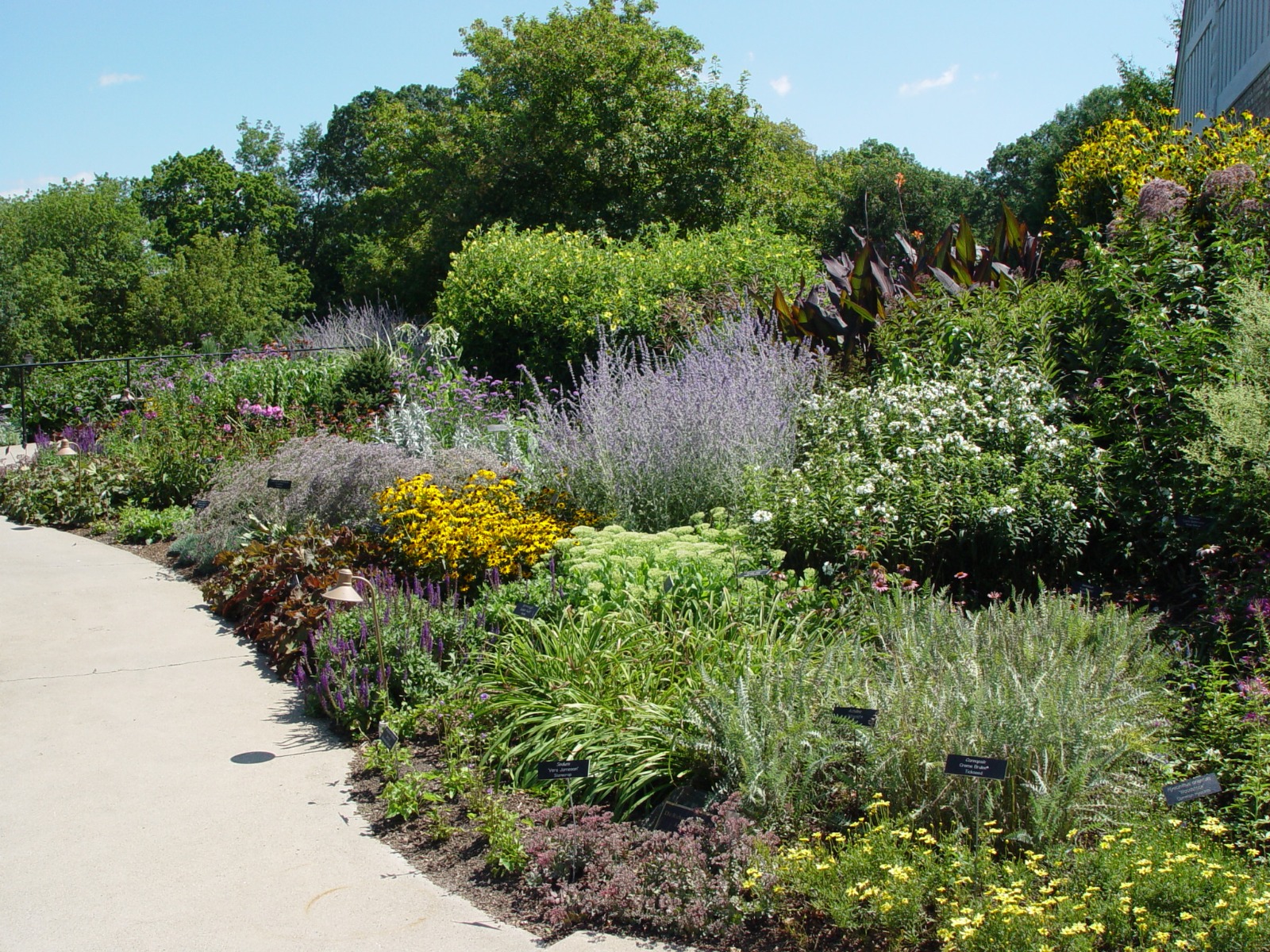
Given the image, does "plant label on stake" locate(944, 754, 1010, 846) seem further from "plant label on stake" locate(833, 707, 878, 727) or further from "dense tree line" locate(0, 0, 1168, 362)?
"dense tree line" locate(0, 0, 1168, 362)

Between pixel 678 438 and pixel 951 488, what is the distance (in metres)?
1.94

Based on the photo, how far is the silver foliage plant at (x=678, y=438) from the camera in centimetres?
657

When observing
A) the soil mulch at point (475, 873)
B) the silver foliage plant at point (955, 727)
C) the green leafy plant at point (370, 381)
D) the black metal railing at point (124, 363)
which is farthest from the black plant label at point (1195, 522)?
the black metal railing at point (124, 363)

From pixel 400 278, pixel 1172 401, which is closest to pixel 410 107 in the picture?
pixel 400 278

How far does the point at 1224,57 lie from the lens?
19.2 metres

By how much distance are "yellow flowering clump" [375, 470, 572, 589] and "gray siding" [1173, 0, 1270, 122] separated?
14.5 metres

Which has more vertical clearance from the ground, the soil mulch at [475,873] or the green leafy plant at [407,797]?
the green leafy plant at [407,797]

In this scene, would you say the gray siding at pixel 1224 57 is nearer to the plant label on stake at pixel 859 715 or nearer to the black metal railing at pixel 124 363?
the black metal railing at pixel 124 363

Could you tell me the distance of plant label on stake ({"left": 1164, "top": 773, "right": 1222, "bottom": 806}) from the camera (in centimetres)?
292

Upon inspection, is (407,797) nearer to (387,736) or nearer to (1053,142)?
(387,736)

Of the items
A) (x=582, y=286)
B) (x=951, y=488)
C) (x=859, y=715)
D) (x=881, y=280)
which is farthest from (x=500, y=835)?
(x=582, y=286)

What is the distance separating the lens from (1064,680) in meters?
3.43

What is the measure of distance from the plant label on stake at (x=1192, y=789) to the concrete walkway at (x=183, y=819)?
1.62m

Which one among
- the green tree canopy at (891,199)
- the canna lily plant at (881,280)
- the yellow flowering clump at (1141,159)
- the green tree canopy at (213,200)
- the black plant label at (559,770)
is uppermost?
the green tree canopy at (213,200)
